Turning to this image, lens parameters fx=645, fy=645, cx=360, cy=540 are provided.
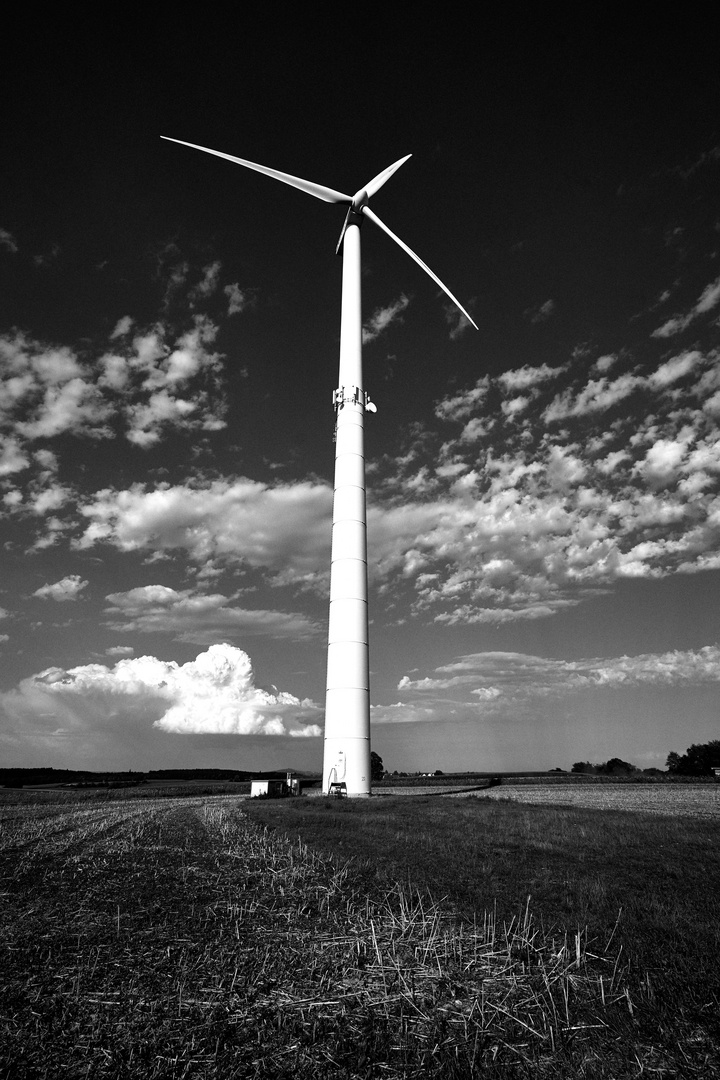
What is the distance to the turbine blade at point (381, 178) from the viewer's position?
3068 inches

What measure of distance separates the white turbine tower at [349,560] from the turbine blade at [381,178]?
3647mm

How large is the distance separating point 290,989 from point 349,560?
52514 millimetres

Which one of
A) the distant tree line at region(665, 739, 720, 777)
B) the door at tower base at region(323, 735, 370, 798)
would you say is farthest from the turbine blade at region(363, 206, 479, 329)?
the distant tree line at region(665, 739, 720, 777)

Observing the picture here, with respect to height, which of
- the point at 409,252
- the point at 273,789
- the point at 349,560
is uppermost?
the point at 409,252

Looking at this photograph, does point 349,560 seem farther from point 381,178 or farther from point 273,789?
point 381,178

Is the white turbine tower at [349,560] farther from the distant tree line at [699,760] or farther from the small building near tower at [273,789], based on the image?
the distant tree line at [699,760]

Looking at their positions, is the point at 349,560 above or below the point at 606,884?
above

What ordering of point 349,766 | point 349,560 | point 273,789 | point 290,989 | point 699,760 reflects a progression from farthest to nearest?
point 699,760
point 273,789
point 349,560
point 349,766
point 290,989

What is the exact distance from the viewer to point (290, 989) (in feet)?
28.6

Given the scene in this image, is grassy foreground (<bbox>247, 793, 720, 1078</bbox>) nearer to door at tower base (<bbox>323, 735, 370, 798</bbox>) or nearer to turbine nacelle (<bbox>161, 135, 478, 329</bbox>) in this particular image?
door at tower base (<bbox>323, 735, 370, 798</bbox>)

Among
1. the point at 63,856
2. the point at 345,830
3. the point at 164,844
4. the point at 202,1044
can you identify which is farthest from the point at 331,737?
the point at 202,1044

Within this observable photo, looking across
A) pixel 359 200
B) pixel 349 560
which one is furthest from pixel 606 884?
pixel 359 200

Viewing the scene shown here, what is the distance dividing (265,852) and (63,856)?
22.3ft

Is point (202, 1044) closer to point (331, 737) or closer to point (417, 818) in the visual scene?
point (417, 818)
